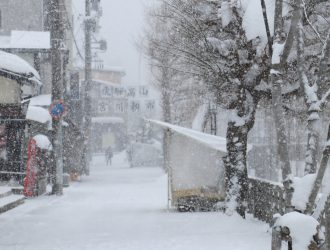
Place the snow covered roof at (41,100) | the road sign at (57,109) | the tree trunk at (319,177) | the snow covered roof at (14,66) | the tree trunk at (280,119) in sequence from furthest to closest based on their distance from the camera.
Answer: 1. the snow covered roof at (41,100)
2. the road sign at (57,109)
3. the snow covered roof at (14,66)
4. the tree trunk at (280,119)
5. the tree trunk at (319,177)

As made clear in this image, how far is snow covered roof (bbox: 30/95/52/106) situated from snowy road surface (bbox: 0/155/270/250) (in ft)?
39.7

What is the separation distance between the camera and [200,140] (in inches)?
603

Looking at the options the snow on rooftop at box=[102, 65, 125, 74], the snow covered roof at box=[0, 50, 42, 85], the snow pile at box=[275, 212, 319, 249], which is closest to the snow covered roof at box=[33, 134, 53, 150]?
the snow covered roof at box=[0, 50, 42, 85]

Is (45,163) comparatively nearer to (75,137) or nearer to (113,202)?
(113,202)

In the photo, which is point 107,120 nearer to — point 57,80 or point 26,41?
point 26,41

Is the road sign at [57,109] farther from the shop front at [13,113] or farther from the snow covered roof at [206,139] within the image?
the snow covered roof at [206,139]

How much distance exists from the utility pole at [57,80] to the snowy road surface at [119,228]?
1.79 meters

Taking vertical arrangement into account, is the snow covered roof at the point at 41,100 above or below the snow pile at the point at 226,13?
below

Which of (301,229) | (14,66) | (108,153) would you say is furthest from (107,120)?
(301,229)

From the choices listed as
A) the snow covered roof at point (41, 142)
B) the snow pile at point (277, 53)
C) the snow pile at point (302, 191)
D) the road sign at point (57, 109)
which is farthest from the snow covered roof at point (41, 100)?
the snow pile at point (302, 191)

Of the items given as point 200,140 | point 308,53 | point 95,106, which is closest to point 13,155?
point 200,140

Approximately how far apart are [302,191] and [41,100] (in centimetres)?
2684

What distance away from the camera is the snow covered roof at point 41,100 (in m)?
29.6

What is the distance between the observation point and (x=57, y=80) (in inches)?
790
